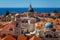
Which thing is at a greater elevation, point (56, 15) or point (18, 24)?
point (18, 24)

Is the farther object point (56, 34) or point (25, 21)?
point (25, 21)

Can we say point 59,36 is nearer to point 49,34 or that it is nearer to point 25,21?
point 49,34

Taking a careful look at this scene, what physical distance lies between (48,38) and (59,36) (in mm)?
1471

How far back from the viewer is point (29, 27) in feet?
98.3

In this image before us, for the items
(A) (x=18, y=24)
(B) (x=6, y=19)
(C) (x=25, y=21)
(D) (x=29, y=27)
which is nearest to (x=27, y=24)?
(D) (x=29, y=27)

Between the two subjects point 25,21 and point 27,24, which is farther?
point 25,21

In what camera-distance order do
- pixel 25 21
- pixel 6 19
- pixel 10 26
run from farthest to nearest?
pixel 6 19, pixel 25 21, pixel 10 26

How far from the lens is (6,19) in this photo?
40.2m

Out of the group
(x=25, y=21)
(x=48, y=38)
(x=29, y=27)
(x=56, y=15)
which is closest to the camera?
(x=48, y=38)

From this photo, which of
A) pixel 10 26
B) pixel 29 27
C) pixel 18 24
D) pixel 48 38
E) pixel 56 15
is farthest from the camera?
pixel 56 15

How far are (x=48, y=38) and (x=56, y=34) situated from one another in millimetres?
1130

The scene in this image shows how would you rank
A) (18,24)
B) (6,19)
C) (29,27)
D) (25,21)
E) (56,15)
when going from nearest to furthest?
(18,24), (29,27), (25,21), (6,19), (56,15)

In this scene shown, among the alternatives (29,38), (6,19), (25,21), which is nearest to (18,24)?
(29,38)

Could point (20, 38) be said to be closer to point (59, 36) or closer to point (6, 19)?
point (59, 36)
